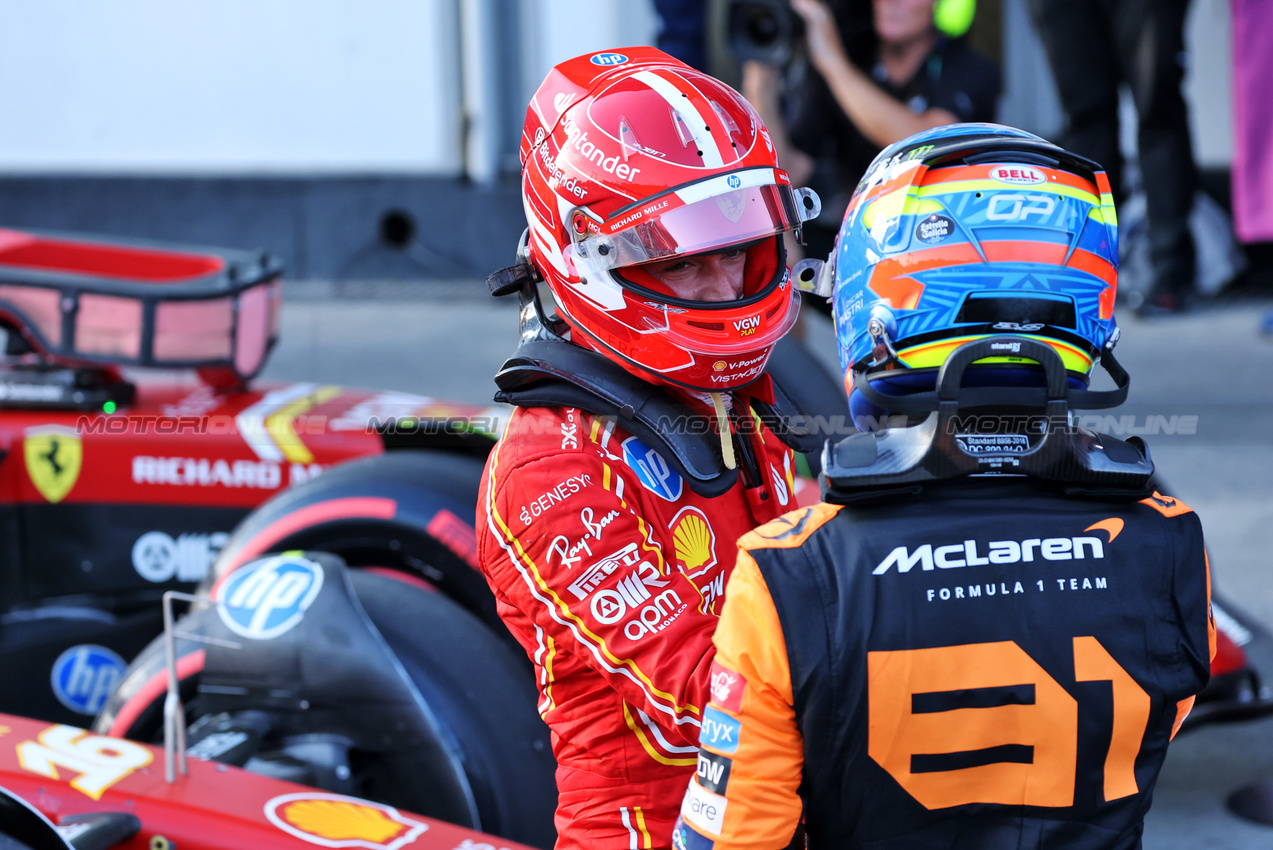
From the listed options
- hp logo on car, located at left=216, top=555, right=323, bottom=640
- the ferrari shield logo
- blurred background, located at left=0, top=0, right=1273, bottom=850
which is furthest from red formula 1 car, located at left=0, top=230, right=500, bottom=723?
blurred background, located at left=0, top=0, right=1273, bottom=850

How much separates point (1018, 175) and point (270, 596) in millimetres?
1450

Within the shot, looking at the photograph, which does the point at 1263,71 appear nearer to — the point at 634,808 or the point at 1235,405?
the point at 1235,405

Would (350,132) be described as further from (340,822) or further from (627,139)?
(627,139)

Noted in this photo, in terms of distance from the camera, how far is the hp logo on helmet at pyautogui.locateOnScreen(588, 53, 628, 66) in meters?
1.48

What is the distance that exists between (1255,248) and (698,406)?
20.2 feet

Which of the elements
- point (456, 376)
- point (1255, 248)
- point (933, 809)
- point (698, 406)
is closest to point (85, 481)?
point (698, 406)

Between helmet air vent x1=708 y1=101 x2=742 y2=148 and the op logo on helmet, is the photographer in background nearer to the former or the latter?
helmet air vent x1=708 y1=101 x2=742 y2=148

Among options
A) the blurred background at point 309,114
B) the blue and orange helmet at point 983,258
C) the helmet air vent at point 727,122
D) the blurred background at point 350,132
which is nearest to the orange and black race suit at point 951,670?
the blue and orange helmet at point 983,258

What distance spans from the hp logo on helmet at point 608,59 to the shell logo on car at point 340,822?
40.2 inches

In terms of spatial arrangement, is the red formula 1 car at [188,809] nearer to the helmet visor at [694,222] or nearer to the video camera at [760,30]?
the helmet visor at [694,222]

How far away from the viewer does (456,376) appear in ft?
19.2

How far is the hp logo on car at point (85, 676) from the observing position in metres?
2.74

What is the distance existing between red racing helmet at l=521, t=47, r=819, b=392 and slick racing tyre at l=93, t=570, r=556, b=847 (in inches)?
30.8

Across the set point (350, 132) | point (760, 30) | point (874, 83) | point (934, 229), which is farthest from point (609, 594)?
point (350, 132)
